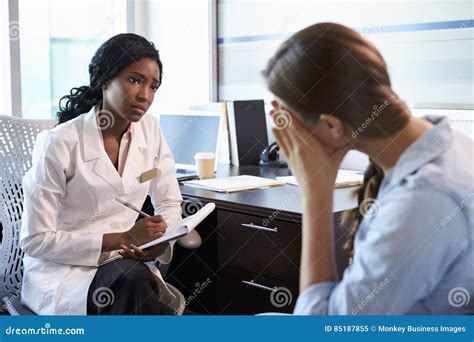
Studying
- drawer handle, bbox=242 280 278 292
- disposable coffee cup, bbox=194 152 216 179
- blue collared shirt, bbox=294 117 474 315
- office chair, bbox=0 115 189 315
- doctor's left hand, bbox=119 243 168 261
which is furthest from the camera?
disposable coffee cup, bbox=194 152 216 179

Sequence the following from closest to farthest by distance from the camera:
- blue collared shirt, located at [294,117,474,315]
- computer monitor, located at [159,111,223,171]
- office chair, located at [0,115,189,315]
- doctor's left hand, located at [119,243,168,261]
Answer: blue collared shirt, located at [294,117,474,315] → doctor's left hand, located at [119,243,168,261] → office chair, located at [0,115,189,315] → computer monitor, located at [159,111,223,171]

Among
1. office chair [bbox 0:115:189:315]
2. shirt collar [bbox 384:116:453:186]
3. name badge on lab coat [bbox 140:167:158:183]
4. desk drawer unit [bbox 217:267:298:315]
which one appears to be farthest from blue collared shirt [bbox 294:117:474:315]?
office chair [bbox 0:115:189:315]

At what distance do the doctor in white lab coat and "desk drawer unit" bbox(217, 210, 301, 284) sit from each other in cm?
16

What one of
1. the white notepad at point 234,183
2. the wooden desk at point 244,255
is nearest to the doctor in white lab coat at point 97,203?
the wooden desk at point 244,255

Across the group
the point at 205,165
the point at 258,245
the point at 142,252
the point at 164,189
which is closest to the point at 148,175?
the point at 164,189

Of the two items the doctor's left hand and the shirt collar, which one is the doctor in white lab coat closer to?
the doctor's left hand

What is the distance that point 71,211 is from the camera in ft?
4.51

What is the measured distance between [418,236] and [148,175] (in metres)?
0.78

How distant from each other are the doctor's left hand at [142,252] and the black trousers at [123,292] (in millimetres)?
14

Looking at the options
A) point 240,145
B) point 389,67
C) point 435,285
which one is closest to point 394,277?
point 435,285

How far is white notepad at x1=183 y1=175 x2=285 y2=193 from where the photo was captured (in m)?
1.62

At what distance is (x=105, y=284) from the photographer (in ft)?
4.47
